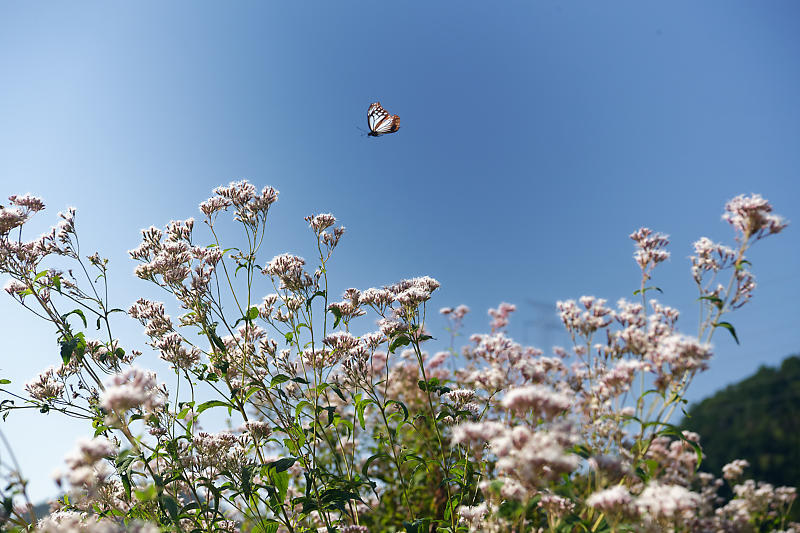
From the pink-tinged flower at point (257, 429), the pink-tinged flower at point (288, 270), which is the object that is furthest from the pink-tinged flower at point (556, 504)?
the pink-tinged flower at point (288, 270)

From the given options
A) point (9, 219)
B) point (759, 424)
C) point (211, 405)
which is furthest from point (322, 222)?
point (759, 424)

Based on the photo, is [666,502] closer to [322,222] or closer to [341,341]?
[341,341]

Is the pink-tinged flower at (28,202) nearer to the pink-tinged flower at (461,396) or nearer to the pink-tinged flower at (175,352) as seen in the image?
the pink-tinged flower at (175,352)

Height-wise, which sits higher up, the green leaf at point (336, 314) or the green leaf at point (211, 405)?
the green leaf at point (336, 314)

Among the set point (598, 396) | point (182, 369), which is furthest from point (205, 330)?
point (598, 396)

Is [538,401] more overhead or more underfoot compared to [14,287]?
more underfoot

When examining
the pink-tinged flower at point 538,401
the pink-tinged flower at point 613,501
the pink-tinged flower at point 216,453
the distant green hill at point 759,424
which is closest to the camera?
the pink-tinged flower at point 613,501

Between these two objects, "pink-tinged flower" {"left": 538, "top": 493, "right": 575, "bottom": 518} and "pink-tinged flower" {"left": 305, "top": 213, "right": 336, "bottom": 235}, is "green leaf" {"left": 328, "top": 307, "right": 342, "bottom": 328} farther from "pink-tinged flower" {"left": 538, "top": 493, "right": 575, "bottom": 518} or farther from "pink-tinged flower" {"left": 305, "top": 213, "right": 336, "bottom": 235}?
"pink-tinged flower" {"left": 538, "top": 493, "right": 575, "bottom": 518}
